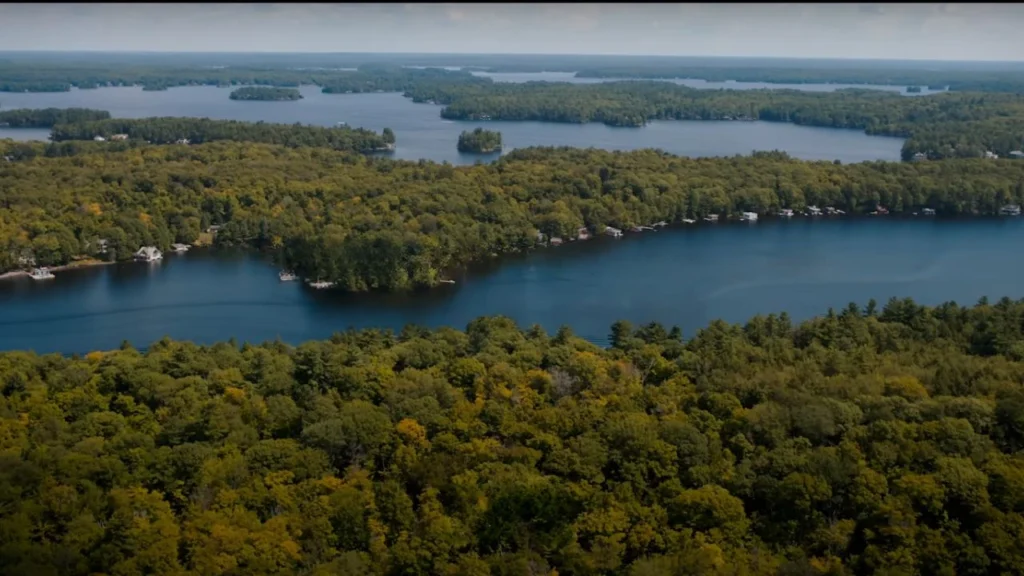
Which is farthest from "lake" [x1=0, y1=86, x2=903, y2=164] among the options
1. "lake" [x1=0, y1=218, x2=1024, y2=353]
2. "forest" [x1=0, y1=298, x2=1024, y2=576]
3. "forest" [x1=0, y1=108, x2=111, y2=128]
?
"forest" [x1=0, y1=298, x2=1024, y2=576]

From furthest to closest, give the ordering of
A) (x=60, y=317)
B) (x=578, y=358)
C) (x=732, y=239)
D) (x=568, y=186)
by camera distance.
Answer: (x=568, y=186) → (x=732, y=239) → (x=60, y=317) → (x=578, y=358)

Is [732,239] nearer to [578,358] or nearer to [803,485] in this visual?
[578,358]

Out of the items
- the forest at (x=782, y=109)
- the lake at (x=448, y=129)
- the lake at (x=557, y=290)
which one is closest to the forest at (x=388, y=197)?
the lake at (x=557, y=290)

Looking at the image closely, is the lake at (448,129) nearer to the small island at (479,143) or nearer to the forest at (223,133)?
the small island at (479,143)

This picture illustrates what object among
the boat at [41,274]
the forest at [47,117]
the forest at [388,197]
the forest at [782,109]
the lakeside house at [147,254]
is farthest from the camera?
the forest at [47,117]

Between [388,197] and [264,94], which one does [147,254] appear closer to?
[388,197]

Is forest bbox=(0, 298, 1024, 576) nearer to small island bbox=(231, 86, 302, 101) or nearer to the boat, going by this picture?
the boat

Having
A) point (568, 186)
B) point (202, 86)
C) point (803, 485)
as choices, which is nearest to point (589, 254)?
point (568, 186)
